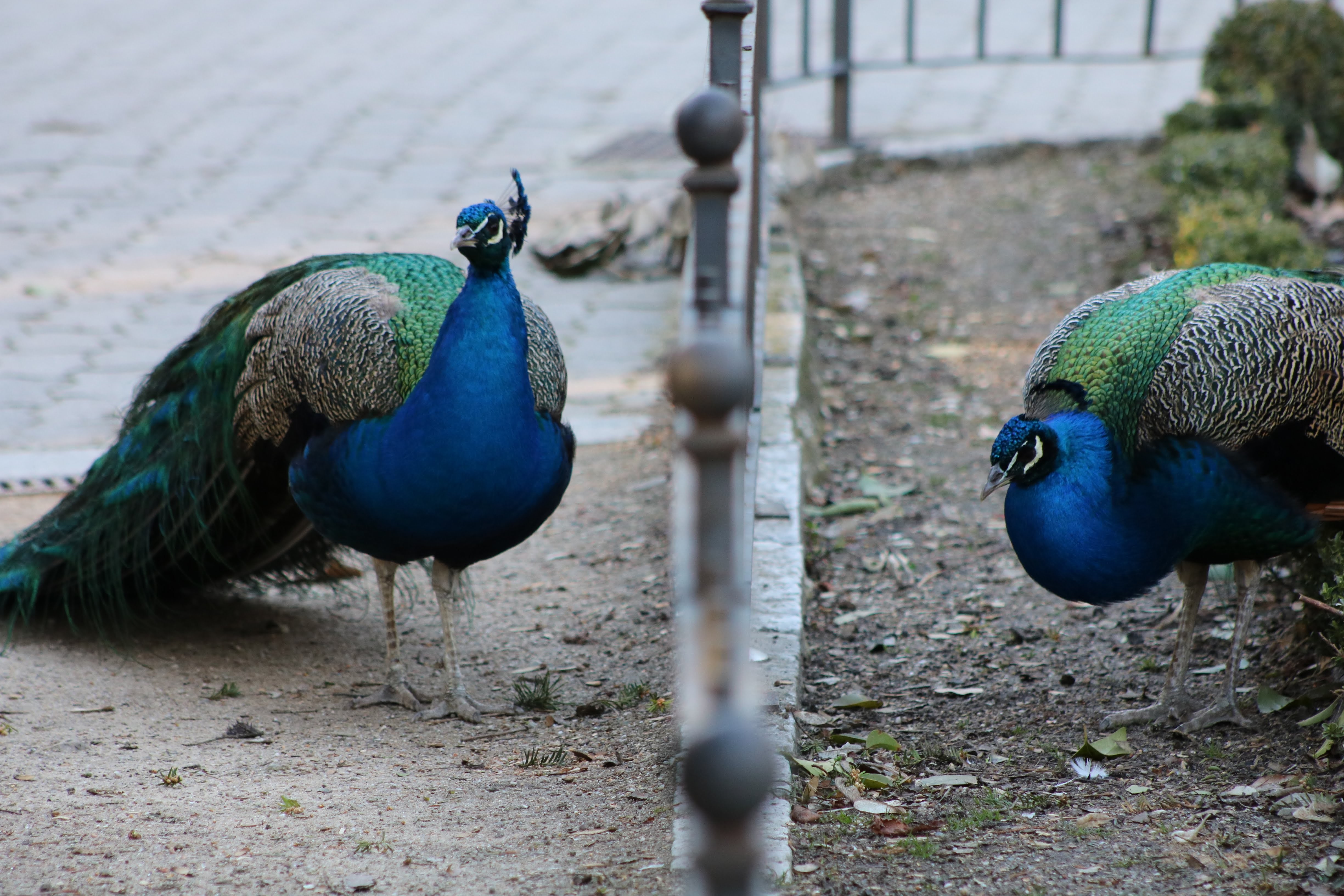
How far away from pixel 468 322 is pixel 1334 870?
1.88 meters

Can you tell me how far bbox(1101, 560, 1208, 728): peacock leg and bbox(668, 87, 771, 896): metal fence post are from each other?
6.40ft

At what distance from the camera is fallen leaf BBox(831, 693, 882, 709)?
3211 millimetres

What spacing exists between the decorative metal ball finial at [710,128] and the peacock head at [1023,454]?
1.33 meters

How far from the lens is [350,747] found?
3115 millimetres

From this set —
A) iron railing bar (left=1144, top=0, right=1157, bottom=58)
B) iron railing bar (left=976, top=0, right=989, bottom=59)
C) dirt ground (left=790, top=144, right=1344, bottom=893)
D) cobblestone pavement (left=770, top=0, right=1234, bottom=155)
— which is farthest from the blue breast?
iron railing bar (left=1144, top=0, right=1157, bottom=58)

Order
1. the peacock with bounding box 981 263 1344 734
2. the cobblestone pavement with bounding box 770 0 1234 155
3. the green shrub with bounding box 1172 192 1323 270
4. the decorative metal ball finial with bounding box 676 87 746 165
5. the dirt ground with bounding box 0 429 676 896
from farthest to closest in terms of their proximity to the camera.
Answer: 1. the cobblestone pavement with bounding box 770 0 1234 155
2. the green shrub with bounding box 1172 192 1323 270
3. the peacock with bounding box 981 263 1344 734
4. the dirt ground with bounding box 0 429 676 896
5. the decorative metal ball finial with bounding box 676 87 746 165

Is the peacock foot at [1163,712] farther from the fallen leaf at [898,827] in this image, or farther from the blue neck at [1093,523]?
the fallen leaf at [898,827]

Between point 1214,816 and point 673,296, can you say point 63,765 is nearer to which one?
point 1214,816

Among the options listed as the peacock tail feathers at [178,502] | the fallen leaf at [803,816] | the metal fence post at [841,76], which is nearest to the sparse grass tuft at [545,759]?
the fallen leaf at [803,816]

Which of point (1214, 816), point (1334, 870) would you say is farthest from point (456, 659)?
point (1334, 870)

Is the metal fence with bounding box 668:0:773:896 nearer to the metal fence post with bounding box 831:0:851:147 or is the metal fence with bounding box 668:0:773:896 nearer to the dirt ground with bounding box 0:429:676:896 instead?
the dirt ground with bounding box 0:429:676:896

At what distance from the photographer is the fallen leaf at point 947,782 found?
2828 mm

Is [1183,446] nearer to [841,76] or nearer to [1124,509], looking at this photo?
[1124,509]

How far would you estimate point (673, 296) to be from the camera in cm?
636
